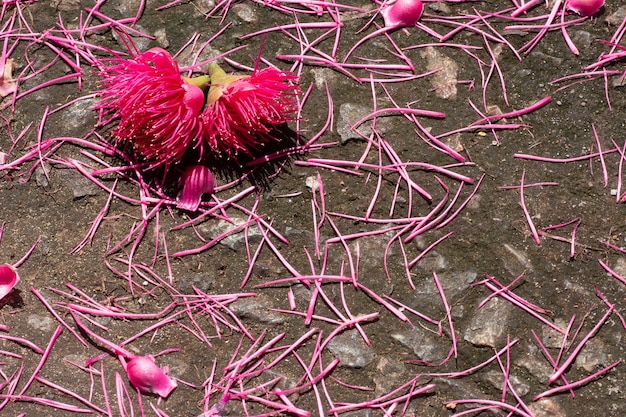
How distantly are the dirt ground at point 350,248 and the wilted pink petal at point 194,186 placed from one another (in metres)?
0.05

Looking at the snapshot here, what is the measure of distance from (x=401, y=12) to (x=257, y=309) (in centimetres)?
126

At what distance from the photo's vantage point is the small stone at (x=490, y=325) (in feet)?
7.45

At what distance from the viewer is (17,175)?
2.55 metres

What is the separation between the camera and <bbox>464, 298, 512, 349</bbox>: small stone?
2270 mm

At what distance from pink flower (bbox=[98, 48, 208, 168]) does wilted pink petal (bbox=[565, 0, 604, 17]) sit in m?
1.45

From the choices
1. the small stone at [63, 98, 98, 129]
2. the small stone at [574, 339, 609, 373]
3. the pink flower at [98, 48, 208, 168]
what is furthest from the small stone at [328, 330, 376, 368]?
the small stone at [63, 98, 98, 129]

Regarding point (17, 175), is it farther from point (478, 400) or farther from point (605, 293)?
point (605, 293)

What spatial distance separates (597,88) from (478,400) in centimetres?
123

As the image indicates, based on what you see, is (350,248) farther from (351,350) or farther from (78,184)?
(78,184)

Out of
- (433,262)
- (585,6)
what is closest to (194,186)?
(433,262)

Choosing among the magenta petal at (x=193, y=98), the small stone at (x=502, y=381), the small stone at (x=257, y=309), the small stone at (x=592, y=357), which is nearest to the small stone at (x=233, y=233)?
the small stone at (x=257, y=309)

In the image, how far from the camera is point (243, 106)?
226 cm

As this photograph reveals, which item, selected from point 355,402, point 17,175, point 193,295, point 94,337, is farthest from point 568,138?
point 17,175

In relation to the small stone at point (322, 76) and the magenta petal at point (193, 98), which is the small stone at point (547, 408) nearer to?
the small stone at point (322, 76)
